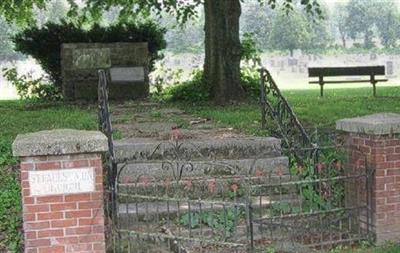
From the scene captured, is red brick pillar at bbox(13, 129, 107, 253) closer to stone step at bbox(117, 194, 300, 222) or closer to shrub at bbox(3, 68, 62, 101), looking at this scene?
stone step at bbox(117, 194, 300, 222)

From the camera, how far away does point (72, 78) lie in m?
15.6

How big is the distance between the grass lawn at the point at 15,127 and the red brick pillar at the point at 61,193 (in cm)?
62

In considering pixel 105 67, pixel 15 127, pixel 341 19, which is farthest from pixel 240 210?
pixel 341 19

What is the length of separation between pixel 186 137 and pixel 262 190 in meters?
1.88

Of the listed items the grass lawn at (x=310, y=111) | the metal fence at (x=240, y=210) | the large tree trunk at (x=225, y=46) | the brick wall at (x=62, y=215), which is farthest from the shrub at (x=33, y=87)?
the brick wall at (x=62, y=215)

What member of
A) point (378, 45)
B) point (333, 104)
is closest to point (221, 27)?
point (333, 104)

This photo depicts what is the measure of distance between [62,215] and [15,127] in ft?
18.1

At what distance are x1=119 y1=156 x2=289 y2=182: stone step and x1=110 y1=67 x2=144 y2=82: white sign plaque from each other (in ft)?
28.1

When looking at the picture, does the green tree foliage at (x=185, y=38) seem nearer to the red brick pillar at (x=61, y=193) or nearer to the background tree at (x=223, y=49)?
the background tree at (x=223, y=49)

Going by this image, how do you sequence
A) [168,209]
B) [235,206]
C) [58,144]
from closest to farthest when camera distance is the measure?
[58,144], [235,206], [168,209]

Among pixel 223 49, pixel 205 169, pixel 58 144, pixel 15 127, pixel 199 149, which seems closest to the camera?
pixel 58 144

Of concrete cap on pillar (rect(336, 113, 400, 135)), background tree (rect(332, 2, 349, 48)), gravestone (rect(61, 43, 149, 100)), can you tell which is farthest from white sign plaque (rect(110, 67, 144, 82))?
background tree (rect(332, 2, 349, 48))

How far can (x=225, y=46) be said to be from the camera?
13688 millimetres

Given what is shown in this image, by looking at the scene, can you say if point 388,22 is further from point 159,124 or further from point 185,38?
point 159,124
